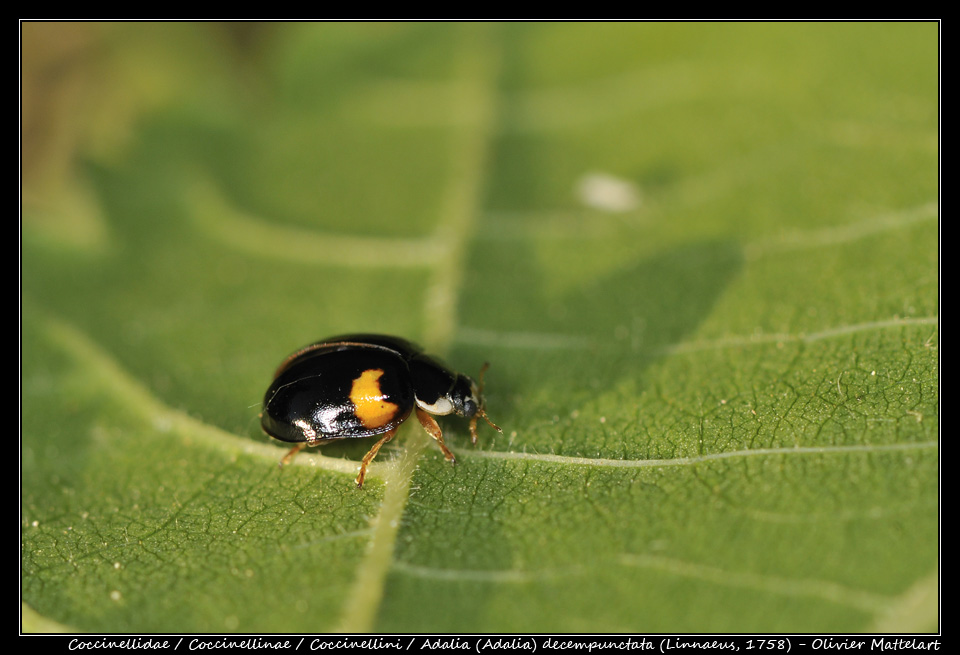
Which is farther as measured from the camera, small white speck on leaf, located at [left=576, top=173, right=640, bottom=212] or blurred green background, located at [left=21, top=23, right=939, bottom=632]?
small white speck on leaf, located at [left=576, top=173, right=640, bottom=212]

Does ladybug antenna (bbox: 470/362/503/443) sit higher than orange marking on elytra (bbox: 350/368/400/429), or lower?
lower

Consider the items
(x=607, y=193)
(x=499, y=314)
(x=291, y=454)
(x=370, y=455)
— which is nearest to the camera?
(x=370, y=455)

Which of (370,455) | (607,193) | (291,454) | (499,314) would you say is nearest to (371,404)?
(370,455)

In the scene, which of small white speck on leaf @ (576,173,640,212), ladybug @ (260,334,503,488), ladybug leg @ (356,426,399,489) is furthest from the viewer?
small white speck on leaf @ (576,173,640,212)

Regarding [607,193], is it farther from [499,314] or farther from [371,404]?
[371,404]

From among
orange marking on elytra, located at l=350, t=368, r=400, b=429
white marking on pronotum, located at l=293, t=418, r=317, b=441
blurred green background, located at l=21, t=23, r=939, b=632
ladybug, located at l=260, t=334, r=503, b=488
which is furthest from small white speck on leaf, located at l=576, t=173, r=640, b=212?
white marking on pronotum, located at l=293, t=418, r=317, b=441

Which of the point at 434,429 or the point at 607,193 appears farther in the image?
the point at 607,193

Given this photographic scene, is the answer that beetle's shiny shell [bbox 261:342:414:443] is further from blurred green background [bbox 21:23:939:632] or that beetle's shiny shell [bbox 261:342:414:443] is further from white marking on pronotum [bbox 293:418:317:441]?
blurred green background [bbox 21:23:939:632]

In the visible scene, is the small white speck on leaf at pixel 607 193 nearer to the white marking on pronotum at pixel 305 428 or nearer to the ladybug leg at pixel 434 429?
the ladybug leg at pixel 434 429
